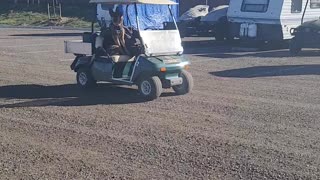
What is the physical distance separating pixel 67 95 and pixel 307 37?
34.0 feet

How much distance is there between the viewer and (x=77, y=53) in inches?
494

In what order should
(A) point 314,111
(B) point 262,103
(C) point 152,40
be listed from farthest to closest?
(C) point 152,40, (B) point 262,103, (A) point 314,111

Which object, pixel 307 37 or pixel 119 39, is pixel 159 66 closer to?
pixel 119 39

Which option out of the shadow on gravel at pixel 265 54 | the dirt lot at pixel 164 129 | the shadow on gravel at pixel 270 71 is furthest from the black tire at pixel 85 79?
the shadow on gravel at pixel 265 54

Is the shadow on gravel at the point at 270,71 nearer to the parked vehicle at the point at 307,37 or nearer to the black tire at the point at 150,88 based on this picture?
the parked vehicle at the point at 307,37

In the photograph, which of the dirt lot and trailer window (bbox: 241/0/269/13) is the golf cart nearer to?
the dirt lot

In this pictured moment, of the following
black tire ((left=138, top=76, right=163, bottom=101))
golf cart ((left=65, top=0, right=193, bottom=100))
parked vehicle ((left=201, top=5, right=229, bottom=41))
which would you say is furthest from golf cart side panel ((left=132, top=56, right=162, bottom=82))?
parked vehicle ((left=201, top=5, right=229, bottom=41))

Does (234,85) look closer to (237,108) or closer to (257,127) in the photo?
(237,108)

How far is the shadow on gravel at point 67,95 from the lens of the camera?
10875 mm

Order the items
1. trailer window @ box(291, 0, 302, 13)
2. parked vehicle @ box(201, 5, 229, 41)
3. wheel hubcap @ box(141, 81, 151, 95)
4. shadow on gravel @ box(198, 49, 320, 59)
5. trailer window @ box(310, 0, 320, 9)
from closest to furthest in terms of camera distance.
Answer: wheel hubcap @ box(141, 81, 151, 95)
shadow on gravel @ box(198, 49, 320, 59)
trailer window @ box(291, 0, 302, 13)
trailer window @ box(310, 0, 320, 9)
parked vehicle @ box(201, 5, 229, 41)

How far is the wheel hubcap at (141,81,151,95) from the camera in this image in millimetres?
11102

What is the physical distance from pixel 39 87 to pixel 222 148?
6.09m

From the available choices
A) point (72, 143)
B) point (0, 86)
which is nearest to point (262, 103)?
point (72, 143)

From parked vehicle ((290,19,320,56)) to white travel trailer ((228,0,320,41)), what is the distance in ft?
5.36
